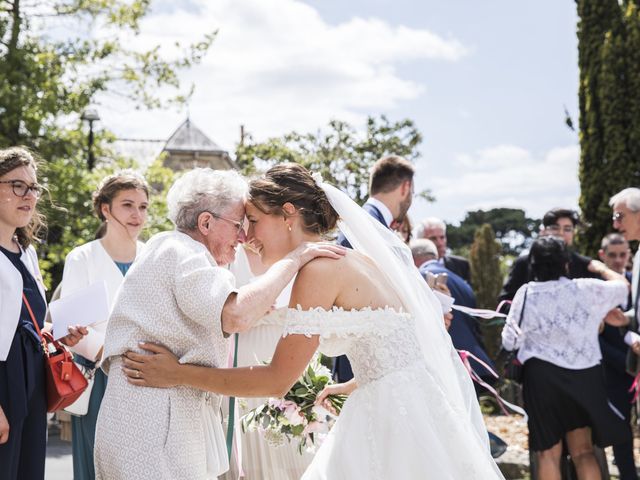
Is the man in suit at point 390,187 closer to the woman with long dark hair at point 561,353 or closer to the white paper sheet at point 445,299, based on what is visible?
the white paper sheet at point 445,299

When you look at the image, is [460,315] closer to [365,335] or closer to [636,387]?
[636,387]

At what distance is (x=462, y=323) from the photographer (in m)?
6.74

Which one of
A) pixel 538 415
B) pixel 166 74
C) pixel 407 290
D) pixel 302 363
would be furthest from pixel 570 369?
pixel 166 74

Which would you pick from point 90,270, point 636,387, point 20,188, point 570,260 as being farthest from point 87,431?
point 636,387

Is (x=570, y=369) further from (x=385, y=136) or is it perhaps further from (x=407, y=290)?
(x=385, y=136)

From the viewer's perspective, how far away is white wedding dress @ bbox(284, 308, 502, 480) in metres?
3.17

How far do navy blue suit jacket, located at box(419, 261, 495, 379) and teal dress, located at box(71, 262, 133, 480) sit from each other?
8.88ft

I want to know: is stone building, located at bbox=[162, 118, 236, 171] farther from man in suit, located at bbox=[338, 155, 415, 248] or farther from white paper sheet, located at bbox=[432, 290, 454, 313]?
white paper sheet, located at bbox=[432, 290, 454, 313]

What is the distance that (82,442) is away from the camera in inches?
197

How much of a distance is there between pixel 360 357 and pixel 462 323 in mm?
3484

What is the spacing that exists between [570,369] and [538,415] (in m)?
0.48

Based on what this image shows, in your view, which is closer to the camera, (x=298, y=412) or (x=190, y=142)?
(x=298, y=412)

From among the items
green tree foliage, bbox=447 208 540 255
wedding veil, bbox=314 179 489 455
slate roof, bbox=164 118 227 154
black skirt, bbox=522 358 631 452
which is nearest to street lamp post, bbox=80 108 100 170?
black skirt, bbox=522 358 631 452

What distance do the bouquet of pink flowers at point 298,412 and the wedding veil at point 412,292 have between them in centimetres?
85
